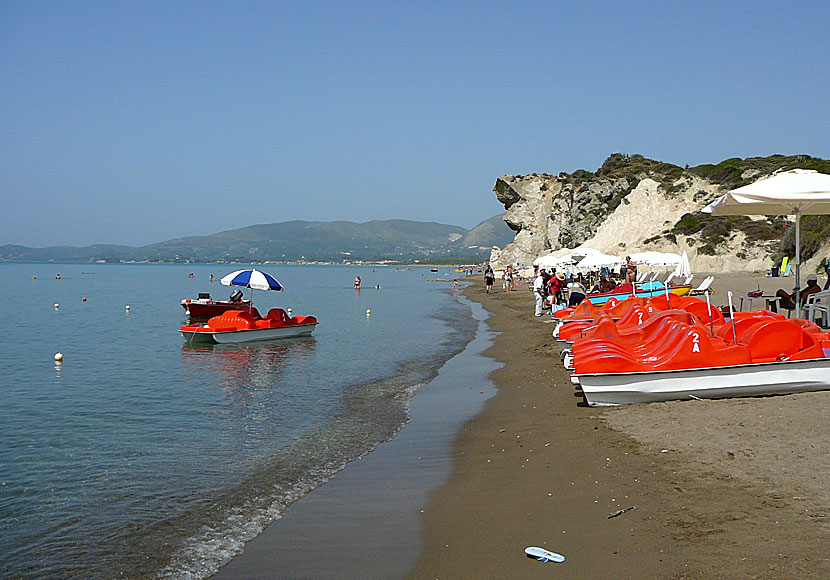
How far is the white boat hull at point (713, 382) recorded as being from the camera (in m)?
9.02

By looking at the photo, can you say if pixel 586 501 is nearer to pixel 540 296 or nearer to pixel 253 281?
pixel 253 281

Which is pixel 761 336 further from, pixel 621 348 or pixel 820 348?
pixel 621 348

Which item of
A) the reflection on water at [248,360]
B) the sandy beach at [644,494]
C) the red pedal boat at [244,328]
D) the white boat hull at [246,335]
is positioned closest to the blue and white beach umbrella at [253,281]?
the red pedal boat at [244,328]

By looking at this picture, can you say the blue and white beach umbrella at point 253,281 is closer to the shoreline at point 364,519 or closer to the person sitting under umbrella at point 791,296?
the shoreline at point 364,519

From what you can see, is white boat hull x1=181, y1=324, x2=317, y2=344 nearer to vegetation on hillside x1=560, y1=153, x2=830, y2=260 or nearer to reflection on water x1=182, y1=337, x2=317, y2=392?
reflection on water x1=182, y1=337, x2=317, y2=392

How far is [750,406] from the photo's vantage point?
338 inches

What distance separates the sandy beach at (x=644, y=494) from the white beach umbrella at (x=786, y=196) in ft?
12.8

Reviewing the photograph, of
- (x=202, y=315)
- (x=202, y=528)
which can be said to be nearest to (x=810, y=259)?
(x=202, y=315)

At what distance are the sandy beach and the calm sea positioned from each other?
184 centimetres

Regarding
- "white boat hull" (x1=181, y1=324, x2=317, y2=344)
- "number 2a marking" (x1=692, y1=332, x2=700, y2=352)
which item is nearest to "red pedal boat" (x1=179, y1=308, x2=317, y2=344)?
"white boat hull" (x1=181, y1=324, x2=317, y2=344)

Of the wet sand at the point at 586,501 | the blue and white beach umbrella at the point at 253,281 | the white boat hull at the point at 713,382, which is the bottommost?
the wet sand at the point at 586,501

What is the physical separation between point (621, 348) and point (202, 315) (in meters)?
23.5

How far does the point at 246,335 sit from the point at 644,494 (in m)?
18.3

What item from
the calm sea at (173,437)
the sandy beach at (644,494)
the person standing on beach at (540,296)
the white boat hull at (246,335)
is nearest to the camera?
the sandy beach at (644,494)
